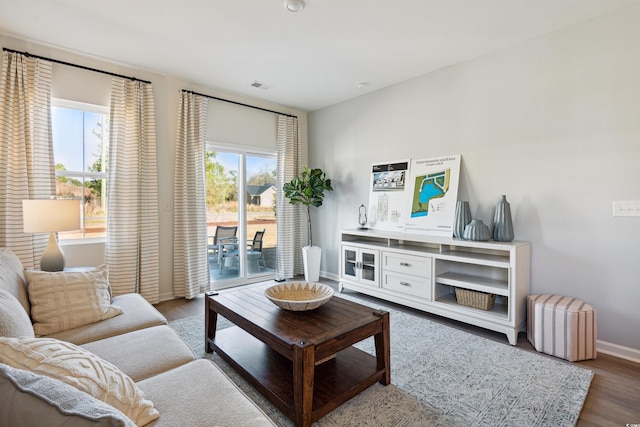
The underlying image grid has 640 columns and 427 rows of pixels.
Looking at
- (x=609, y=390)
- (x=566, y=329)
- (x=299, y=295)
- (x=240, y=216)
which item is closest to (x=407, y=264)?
(x=566, y=329)

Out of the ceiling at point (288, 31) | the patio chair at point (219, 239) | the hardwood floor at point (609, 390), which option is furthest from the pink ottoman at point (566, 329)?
the patio chair at point (219, 239)

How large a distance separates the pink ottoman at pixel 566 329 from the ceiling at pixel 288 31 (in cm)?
235

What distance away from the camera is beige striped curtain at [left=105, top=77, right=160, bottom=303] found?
3.32m

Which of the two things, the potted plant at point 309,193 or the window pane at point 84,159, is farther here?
the potted plant at point 309,193

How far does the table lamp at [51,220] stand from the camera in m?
2.36

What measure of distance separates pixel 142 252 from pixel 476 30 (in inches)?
161

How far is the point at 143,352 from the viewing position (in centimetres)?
155

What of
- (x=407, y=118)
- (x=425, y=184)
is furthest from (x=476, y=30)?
(x=425, y=184)

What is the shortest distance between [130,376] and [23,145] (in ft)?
8.98

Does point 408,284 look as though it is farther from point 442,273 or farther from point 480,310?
point 480,310

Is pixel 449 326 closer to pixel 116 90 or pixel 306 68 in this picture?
pixel 306 68

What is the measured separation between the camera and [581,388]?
6.39 ft

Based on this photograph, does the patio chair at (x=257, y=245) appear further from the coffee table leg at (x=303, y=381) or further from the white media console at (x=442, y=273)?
the coffee table leg at (x=303, y=381)

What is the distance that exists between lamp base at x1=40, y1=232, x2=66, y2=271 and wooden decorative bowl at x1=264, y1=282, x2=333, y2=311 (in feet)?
5.81
